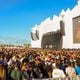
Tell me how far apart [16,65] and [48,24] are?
68.3 m

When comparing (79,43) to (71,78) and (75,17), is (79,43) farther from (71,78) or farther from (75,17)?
(71,78)

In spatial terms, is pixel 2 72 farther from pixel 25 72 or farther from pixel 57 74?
pixel 57 74

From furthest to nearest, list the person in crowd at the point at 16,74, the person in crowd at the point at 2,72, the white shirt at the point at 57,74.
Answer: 1. the white shirt at the point at 57,74
2. the person in crowd at the point at 16,74
3. the person in crowd at the point at 2,72

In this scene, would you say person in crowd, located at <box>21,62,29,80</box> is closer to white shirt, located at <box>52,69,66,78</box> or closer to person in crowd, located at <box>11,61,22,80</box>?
person in crowd, located at <box>11,61,22,80</box>

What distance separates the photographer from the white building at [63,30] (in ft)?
192

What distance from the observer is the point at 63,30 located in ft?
211

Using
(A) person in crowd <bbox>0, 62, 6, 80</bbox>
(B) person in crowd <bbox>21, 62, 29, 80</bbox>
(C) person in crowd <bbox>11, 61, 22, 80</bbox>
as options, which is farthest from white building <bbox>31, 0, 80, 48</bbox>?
(A) person in crowd <bbox>0, 62, 6, 80</bbox>

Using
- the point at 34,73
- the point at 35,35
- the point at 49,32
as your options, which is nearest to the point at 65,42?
the point at 49,32

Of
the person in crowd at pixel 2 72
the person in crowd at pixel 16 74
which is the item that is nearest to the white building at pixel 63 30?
the person in crowd at pixel 16 74

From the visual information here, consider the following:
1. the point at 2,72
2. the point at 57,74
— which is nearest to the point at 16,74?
the point at 2,72

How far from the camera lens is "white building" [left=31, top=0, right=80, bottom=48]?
5847 cm

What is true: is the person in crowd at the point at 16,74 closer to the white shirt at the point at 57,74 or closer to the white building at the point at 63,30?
the white shirt at the point at 57,74

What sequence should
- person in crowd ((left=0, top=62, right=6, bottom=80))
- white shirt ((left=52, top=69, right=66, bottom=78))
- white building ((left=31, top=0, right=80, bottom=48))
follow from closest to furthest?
person in crowd ((left=0, top=62, right=6, bottom=80))
white shirt ((left=52, top=69, right=66, bottom=78))
white building ((left=31, top=0, right=80, bottom=48))

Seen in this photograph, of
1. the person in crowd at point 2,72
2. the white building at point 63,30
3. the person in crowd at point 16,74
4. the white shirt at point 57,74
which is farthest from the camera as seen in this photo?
the white building at point 63,30
